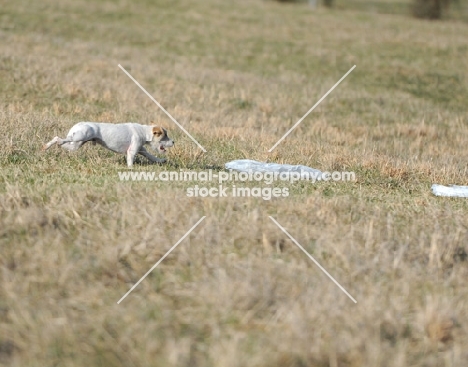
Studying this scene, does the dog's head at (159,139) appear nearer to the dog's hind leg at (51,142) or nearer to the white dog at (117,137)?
the white dog at (117,137)

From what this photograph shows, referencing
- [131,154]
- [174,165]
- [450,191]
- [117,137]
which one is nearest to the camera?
[117,137]

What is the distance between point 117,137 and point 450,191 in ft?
14.9

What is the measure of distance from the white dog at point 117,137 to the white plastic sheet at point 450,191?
3.68 metres

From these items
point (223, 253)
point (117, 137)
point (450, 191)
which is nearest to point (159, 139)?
point (117, 137)

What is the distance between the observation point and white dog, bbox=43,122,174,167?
871cm

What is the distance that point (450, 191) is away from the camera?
9391mm

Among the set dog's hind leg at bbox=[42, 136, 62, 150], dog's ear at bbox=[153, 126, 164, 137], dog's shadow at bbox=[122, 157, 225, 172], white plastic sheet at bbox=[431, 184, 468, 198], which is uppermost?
dog's ear at bbox=[153, 126, 164, 137]

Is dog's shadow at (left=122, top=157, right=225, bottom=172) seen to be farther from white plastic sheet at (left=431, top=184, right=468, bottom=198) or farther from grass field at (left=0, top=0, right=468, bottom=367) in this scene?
white plastic sheet at (left=431, top=184, right=468, bottom=198)

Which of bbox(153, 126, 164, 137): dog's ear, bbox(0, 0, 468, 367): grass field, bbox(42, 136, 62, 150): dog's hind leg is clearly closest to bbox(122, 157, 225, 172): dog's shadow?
bbox(0, 0, 468, 367): grass field

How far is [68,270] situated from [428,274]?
3190 mm

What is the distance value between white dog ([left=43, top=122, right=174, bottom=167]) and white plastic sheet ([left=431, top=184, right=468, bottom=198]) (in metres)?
3.68

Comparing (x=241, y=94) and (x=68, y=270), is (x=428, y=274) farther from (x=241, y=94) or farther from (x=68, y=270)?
(x=241, y=94)

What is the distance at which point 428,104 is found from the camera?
21.2 meters

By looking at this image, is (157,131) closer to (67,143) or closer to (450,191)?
(67,143)
